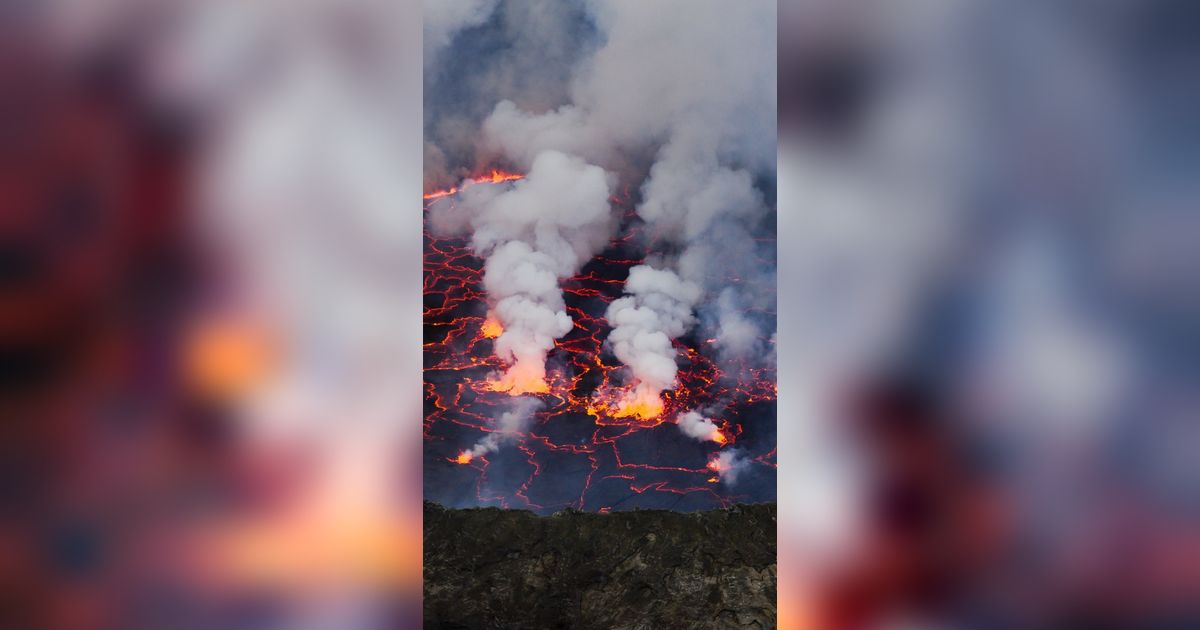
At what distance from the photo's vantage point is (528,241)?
7.66 ft

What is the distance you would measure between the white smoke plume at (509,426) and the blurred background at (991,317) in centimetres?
161

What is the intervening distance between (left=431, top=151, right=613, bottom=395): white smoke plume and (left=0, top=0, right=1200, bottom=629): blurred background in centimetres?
150

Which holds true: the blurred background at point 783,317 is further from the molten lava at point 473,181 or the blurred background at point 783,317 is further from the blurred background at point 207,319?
the molten lava at point 473,181

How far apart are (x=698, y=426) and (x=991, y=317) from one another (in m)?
1.65

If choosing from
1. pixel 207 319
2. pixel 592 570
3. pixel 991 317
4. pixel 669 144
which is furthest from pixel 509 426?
pixel 991 317

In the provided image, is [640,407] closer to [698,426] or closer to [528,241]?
[698,426]

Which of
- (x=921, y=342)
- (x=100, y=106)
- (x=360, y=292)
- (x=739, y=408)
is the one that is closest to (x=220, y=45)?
(x=100, y=106)

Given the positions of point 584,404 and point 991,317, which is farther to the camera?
point 584,404

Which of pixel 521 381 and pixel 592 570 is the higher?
pixel 521 381

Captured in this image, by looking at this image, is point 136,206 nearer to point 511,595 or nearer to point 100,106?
point 100,106

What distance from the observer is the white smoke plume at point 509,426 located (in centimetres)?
Answer: 230

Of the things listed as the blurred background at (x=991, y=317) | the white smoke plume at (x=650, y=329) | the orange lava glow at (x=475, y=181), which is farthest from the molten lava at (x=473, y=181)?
the blurred background at (x=991, y=317)

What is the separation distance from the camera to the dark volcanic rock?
2324 mm

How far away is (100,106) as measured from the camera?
779mm
